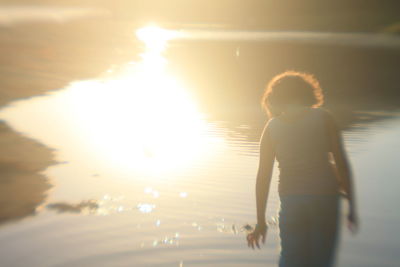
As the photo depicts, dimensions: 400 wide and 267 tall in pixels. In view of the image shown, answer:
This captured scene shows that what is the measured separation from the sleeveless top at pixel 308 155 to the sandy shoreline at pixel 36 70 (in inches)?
170

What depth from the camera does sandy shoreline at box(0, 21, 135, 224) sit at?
904 cm

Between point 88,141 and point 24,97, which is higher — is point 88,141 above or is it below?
below

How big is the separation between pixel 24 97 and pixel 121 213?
451 inches

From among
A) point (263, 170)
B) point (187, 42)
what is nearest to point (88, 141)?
point (263, 170)

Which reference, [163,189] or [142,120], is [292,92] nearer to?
[163,189]

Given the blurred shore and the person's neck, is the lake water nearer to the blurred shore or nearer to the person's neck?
the blurred shore

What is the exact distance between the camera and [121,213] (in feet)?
25.4

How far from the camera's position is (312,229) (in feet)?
13.1

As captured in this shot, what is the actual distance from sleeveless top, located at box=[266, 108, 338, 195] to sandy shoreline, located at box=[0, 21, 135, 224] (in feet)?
14.1

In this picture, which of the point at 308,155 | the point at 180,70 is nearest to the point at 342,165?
the point at 308,155

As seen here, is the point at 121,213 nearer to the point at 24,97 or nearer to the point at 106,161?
the point at 106,161

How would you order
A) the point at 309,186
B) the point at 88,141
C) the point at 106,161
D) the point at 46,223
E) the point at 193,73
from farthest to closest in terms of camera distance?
the point at 193,73 < the point at 88,141 < the point at 106,161 < the point at 46,223 < the point at 309,186

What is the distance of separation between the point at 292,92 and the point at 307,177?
521 mm

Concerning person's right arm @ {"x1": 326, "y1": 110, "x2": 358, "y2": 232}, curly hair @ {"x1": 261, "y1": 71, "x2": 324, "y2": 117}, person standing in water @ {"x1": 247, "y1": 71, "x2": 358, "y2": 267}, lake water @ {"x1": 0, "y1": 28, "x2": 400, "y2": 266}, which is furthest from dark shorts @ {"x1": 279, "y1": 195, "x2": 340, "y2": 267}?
lake water @ {"x1": 0, "y1": 28, "x2": 400, "y2": 266}
